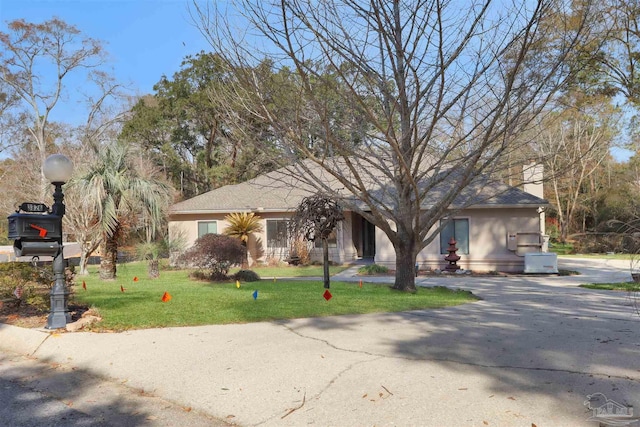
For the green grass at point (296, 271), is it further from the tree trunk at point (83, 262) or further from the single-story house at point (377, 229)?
the tree trunk at point (83, 262)

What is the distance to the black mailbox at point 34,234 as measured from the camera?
718cm

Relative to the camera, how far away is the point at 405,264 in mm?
12391

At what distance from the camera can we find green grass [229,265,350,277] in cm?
1964

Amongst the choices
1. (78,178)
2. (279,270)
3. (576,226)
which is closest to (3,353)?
(78,178)

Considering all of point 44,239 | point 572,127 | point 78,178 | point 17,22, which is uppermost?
point 17,22

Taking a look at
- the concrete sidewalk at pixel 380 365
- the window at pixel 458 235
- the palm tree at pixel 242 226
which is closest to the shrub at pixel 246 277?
the palm tree at pixel 242 226

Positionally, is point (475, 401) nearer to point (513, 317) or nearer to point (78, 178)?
point (513, 317)

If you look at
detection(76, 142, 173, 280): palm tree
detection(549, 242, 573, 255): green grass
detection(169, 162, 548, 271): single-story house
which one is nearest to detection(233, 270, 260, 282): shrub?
detection(76, 142, 173, 280): palm tree

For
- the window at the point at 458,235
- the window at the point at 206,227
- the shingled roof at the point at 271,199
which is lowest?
the window at the point at 458,235

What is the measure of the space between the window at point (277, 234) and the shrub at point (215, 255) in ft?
24.4

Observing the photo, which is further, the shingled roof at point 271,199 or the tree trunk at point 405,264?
the shingled roof at point 271,199

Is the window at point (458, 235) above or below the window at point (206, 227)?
below

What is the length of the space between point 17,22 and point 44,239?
1192 inches

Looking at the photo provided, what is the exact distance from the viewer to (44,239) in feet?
24.5
